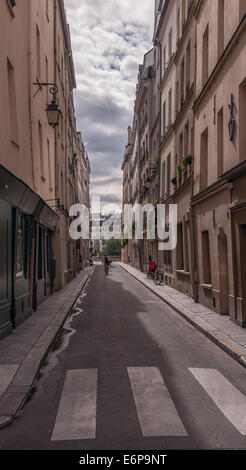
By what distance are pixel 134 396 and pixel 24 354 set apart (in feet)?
10.1

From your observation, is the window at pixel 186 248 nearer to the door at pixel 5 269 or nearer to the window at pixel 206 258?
the window at pixel 206 258

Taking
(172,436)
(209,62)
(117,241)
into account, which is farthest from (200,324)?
(117,241)

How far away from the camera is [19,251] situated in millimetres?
13148

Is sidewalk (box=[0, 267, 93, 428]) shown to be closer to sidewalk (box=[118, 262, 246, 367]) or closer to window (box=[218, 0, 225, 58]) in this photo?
sidewalk (box=[118, 262, 246, 367])

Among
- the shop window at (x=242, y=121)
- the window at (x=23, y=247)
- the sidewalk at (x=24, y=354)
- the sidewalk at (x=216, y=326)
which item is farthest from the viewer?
the window at (x=23, y=247)

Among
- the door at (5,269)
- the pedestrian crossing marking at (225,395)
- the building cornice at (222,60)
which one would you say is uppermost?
the building cornice at (222,60)

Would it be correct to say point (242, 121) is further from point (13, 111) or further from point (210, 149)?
point (13, 111)

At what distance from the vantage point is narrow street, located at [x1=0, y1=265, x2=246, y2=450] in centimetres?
481

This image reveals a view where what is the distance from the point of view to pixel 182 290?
2048 centimetres

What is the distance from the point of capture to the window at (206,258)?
51.0ft

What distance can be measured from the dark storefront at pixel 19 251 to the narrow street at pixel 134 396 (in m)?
1.68

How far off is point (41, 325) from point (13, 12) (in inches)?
315


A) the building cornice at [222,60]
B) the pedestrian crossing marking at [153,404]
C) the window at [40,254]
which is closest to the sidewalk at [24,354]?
the pedestrian crossing marking at [153,404]
